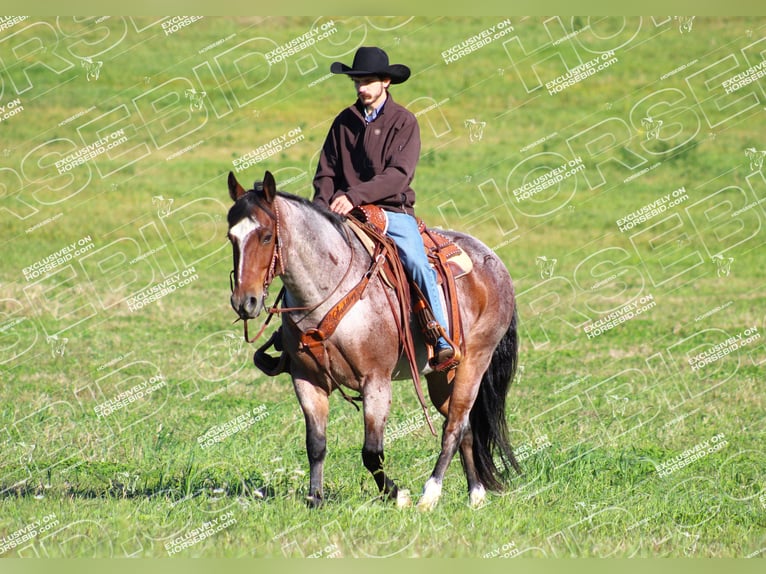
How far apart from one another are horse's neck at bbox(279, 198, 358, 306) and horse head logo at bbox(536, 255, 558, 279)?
47.3 feet

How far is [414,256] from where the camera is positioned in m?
7.49

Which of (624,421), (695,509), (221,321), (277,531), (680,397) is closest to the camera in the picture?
(277,531)

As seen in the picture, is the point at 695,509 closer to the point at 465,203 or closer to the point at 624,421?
the point at 624,421

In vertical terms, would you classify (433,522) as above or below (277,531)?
below

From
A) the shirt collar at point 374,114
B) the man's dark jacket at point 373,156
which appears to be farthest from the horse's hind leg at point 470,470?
the shirt collar at point 374,114

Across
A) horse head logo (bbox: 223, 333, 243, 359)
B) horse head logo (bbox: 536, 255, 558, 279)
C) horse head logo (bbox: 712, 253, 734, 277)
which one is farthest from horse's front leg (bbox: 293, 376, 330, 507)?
horse head logo (bbox: 712, 253, 734, 277)

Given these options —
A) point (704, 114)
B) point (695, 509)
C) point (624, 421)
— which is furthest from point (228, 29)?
point (695, 509)

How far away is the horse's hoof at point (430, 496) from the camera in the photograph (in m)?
7.25

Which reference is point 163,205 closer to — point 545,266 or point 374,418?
point 545,266

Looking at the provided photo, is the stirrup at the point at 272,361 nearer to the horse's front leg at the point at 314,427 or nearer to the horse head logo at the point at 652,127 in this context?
the horse's front leg at the point at 314,427

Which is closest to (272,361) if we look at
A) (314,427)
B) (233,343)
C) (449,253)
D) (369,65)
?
(314,427)

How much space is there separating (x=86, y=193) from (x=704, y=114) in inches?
636

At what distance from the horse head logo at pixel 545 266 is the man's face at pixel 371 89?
1385cm

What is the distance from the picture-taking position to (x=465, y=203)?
2564 centimetres
